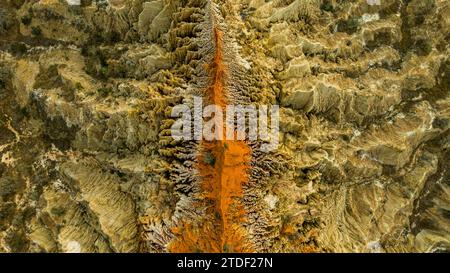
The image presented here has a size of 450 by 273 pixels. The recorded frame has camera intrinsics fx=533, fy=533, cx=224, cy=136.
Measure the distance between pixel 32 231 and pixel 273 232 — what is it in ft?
40.6

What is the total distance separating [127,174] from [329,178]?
10.8 m

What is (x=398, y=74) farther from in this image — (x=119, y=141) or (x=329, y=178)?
(x=119, y=141)

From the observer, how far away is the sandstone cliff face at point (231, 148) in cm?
2720

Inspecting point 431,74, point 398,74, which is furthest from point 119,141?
point 431,74

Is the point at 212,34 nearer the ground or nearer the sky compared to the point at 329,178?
nearer the sky

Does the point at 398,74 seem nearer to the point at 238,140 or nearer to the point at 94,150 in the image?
the point at 238,140

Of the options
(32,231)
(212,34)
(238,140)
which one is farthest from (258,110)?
(32,231)

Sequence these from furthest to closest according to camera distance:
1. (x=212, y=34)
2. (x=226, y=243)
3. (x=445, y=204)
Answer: (x=445, y=204), (x=212, y=34), (x=226, y=243)

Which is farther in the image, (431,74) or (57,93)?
(431,74)

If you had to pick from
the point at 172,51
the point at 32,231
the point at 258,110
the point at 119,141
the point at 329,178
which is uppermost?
the point at 172,51

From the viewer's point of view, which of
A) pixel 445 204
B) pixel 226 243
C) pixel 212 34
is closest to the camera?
pixel 226 243

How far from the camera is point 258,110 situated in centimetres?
2778

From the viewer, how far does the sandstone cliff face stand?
27.2 m

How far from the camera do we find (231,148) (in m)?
26.9
